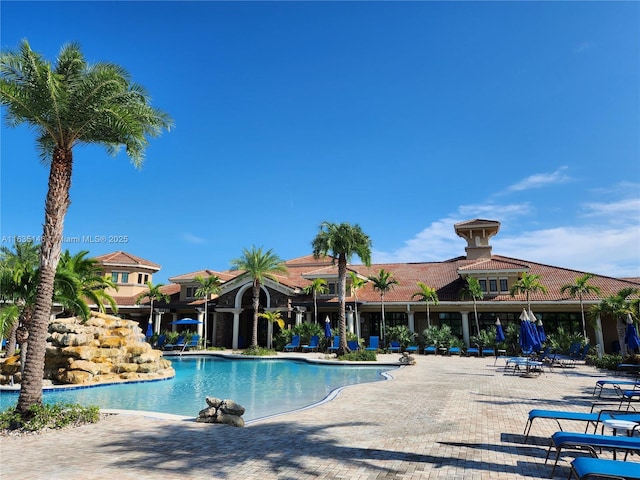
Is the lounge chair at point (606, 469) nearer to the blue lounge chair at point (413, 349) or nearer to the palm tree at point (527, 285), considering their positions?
the palm tree at point (527, 285)

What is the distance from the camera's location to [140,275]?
4366 cm

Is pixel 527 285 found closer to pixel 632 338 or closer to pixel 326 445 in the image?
pixel 632 338

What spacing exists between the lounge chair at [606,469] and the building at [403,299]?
1043 inches

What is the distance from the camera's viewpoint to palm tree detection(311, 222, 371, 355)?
1097 inches

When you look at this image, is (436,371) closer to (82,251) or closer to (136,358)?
(136,358)

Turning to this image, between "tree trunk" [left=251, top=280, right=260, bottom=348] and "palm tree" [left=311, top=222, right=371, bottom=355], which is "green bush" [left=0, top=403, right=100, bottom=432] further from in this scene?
"tree trunk" [left=251, top=280, right=260, bottom=348]

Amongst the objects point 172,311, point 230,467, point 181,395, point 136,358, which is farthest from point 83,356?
point 172,311

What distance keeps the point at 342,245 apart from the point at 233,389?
535 inches

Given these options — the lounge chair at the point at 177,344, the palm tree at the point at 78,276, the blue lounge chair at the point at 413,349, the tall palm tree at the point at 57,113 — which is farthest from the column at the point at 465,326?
the tall palm tree at the point at 57,113

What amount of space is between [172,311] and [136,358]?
20.8 m

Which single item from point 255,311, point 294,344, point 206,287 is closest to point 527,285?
point 294,344

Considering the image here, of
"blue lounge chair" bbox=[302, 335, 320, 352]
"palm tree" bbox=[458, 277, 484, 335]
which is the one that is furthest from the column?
"blue lounge chair" bbox=[302, 335, 320, 352]

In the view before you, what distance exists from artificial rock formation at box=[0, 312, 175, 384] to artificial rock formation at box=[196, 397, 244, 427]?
9.92 metres

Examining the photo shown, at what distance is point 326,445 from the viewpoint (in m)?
7.61
